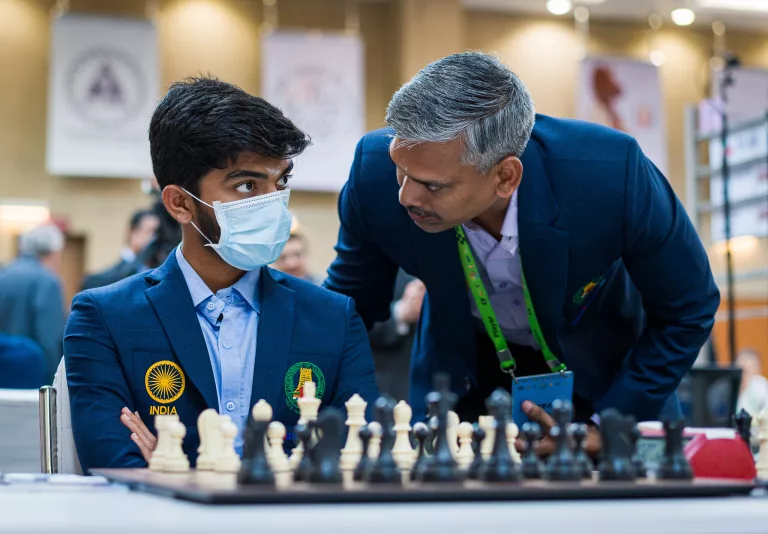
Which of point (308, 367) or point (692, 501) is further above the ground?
point (308, 367)

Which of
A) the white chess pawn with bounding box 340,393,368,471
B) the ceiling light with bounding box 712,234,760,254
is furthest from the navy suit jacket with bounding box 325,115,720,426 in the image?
the ceiling light with bounding box 712,234,760,254

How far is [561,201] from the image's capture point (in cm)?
204

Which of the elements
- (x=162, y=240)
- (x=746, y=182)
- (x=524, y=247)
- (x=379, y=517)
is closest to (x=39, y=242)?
(x=162, y=240)

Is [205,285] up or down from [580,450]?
up

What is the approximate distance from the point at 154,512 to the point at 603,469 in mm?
490

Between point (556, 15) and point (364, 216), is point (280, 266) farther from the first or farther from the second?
point (556, 15)

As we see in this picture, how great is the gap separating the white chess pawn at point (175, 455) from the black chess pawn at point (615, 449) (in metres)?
0.50

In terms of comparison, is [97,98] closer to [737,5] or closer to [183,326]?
[737,5]

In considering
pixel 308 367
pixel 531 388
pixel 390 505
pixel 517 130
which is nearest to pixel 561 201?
pixel 517 130

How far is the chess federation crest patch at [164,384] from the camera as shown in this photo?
1802mm

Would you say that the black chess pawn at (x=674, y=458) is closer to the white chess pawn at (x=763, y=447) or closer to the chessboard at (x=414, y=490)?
the chessboard at (x=414, y=490)

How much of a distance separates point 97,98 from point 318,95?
2.30 meters

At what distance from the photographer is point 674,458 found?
3.79 feet

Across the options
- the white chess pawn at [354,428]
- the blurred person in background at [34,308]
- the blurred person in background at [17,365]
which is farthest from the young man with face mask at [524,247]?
→ the blurred person in background at [34,308]
